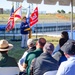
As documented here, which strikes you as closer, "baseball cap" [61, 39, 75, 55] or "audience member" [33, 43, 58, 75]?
"baseball cap" [61, 39, 75, 55]

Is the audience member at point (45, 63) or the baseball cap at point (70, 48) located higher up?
the baseball cap at point (70, 48)

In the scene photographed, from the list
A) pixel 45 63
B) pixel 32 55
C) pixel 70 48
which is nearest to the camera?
pixel 70 48

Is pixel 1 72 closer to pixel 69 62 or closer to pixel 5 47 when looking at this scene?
pixel 5 47

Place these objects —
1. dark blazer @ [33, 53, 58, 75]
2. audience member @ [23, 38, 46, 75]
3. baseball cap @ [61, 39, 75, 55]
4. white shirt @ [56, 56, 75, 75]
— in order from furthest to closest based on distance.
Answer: audience member @ [23, 38, 46, 75] → dark blazer @ [33, 53, 58, 75] → baseball cap @ [61, 39, 75, 55] → white shirt @ [56, 56, 75, 75]

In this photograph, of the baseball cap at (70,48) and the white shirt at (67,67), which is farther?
the baseball cap at (70,48)

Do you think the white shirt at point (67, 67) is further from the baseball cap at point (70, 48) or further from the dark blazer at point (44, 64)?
the dark blazer at point (44, 64)

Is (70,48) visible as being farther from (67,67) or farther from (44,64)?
(44,64)

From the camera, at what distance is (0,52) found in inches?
203

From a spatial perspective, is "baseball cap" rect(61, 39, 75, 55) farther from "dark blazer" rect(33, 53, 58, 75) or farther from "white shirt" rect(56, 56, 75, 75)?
"dark blazer" rect(33, 53, 58, 75)

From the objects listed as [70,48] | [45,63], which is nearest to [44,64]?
[45,63]

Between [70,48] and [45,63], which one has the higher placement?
[70,48]

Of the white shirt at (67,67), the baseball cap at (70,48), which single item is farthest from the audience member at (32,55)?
the white shirt at (67,67)

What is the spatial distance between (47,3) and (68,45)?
229 inches

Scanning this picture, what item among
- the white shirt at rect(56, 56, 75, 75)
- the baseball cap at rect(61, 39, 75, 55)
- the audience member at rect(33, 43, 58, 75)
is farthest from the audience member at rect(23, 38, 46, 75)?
the white shirt at rect(56, 56, 75, 75)
